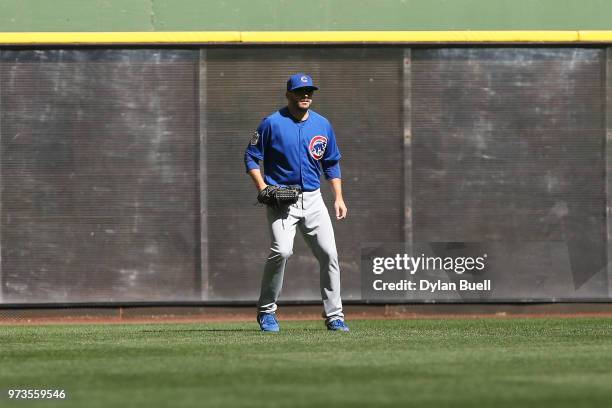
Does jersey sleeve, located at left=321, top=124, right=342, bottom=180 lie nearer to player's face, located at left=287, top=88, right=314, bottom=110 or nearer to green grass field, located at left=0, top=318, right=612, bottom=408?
player's face, located at left=287, top=88, right=314, bottom=110

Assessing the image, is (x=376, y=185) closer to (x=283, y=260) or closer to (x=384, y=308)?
(x=384, y=308)

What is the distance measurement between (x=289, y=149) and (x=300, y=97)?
410 mm

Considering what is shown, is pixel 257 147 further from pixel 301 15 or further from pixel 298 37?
pixel 301 15

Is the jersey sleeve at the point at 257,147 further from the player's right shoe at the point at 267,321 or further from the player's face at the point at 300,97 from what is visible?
the player's right shoe at the point at 267,321

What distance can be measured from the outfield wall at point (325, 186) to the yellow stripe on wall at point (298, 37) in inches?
3.4

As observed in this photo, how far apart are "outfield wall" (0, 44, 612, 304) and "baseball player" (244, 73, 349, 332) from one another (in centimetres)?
368

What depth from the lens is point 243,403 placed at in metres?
5.91

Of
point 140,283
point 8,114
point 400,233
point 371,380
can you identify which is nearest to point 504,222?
point 400,233

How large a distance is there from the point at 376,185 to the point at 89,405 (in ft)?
28.7

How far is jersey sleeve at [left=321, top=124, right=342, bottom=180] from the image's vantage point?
10734mm

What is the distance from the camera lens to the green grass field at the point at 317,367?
20.0 feet

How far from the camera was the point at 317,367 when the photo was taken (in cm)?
741

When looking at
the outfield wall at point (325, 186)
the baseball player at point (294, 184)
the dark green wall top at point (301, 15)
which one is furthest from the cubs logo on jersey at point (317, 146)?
the dark green wall top at point (301, 15)

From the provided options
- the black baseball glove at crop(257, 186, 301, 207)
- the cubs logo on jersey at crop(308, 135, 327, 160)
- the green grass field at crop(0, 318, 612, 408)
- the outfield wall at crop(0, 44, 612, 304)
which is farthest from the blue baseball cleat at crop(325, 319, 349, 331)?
the outfield wall at crop(0, 44, 612, 304)
